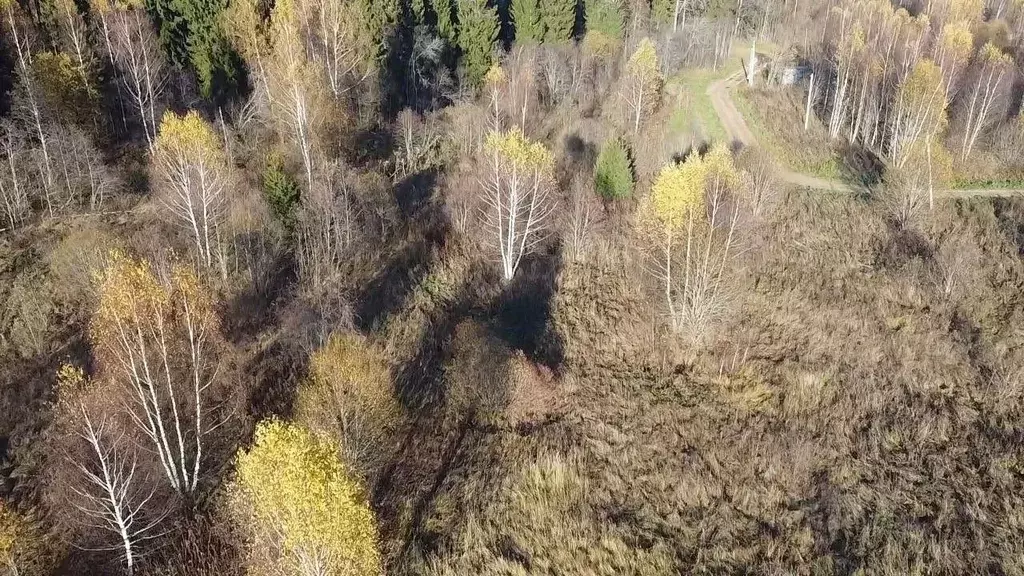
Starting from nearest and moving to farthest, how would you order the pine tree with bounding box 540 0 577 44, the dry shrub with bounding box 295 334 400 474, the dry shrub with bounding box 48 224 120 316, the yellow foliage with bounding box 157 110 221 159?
the dry shrub with bounding box 295 334 400 474 → the dry shrub with bounding box 48 224 120 316 → the yellow foliage with bounding box 157 110 221 159 → the pine tree with bounding box 540 0 577 44

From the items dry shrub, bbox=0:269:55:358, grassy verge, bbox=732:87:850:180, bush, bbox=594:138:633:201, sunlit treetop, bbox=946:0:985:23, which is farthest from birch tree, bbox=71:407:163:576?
sunlit treetop, bbox=946:0:985:23

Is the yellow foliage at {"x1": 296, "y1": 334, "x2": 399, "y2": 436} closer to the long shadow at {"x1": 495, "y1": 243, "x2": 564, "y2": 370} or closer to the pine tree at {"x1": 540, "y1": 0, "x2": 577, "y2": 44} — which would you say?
the long shadow at {"x1": 495, "y1": 243, "x2": 564, "y2": 370}

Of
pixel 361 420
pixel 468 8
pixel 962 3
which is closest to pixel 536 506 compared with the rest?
pixel 361 420

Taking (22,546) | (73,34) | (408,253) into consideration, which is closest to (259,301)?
(408,253)

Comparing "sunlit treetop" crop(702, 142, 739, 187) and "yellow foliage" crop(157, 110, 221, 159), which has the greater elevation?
"yellow foliage" crop(157, 110, 221, 159)

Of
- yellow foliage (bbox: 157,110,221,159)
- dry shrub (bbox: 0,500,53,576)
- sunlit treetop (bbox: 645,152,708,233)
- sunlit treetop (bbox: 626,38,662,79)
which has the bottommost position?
dry shrub (bbox: 0,500,53,576)

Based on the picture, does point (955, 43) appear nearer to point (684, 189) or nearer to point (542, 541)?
point (684, 189)

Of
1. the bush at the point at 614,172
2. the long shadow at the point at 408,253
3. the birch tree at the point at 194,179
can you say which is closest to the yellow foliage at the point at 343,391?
the long shadow at the point at 408,253
